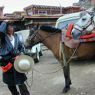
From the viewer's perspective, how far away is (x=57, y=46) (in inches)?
323

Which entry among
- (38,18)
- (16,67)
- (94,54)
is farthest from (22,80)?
(38,18)

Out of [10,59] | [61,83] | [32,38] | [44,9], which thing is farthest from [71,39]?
[44,9]

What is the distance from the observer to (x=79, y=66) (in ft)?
39.1

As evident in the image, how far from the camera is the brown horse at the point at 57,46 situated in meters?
7.75

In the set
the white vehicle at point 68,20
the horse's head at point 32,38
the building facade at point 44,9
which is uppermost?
the horse's head at point 32,38

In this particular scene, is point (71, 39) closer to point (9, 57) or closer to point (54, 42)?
point (54, 42)

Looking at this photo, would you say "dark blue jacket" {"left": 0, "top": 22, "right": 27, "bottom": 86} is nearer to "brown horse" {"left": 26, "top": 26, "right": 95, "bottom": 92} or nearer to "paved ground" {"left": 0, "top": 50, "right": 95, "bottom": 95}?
"paved ground" {"left": 0, "top": 50, "right": 95, "bottom": 95}

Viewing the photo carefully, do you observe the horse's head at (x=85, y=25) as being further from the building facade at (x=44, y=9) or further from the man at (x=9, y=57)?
the building facade at (x=44, y=9)

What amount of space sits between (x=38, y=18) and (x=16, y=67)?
57.4ft

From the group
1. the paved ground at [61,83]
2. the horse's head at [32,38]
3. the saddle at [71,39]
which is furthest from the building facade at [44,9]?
the saddle at [71,39]

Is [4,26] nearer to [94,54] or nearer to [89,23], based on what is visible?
[89,23]

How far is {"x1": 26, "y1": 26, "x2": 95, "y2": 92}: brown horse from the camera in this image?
7.75 metres

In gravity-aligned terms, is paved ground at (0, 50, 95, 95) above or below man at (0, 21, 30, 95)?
below

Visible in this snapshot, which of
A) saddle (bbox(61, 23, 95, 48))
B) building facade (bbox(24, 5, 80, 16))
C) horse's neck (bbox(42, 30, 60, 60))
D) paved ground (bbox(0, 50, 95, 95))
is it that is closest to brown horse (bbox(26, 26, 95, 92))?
horse's neck (bbox(42, 30, 60, 60))
